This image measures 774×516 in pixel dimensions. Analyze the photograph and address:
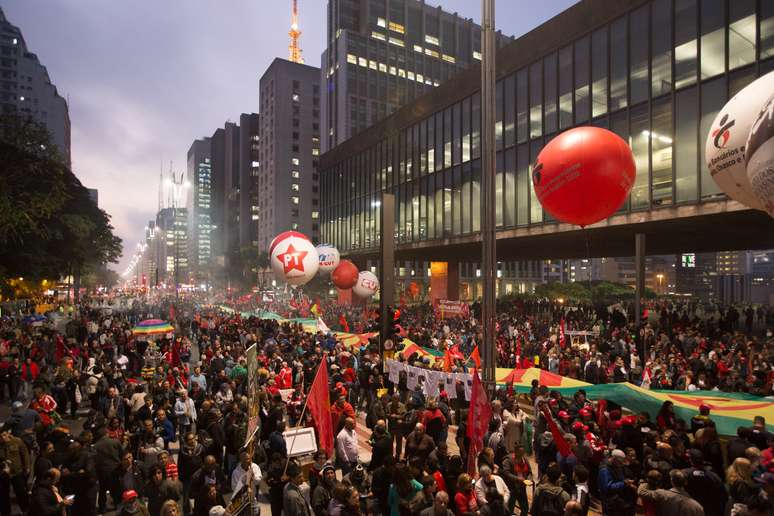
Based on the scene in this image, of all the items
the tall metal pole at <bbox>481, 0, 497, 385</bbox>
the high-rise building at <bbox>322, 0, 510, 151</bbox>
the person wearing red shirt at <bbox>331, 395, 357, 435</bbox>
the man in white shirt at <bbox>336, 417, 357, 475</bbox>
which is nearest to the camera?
the man in white shirt at <bbox>336, 417, 357, 475</bbox>

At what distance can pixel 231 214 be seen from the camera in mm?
173250

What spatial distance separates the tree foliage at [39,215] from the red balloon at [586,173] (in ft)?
66.8

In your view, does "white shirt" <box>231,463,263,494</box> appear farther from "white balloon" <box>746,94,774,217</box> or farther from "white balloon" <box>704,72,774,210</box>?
"white balloon" <box>704,72,774,210</box>

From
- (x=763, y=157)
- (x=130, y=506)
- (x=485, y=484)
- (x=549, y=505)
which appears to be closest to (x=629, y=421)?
(x=549, y=505)

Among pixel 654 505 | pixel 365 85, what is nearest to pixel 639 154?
pixel 654 505

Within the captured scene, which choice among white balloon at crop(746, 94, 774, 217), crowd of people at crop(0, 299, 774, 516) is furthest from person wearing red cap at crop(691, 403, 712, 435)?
white balloon at crop(746, 94, 774, 217)

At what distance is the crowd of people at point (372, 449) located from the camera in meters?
7.12

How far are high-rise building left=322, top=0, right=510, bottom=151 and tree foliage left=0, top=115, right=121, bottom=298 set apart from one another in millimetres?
66003

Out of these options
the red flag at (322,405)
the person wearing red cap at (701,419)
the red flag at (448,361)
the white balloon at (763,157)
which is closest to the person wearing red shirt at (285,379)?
the red flag at (322,405)

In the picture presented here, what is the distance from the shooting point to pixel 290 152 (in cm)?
12312

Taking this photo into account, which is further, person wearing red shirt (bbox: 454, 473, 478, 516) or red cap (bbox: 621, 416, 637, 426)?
red cap (bbox: 621, 416, 637, 426)

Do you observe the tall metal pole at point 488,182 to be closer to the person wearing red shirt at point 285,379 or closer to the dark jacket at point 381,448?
the dark jacket at point 381,448

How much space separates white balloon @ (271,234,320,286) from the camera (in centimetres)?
2220

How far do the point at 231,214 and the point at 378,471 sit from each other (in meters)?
176
